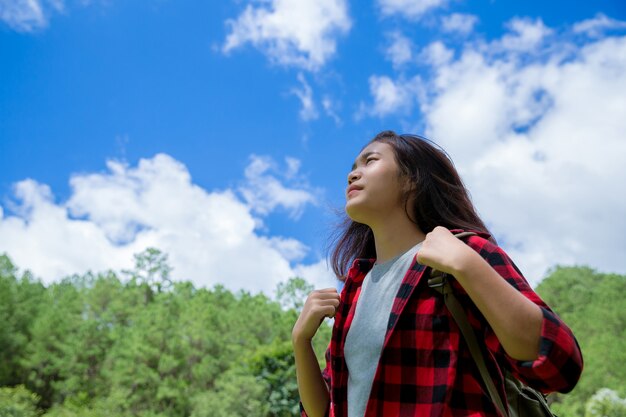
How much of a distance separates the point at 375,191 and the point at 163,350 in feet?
62.4

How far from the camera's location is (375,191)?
1549 mm

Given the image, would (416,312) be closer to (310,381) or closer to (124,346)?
(310,381)

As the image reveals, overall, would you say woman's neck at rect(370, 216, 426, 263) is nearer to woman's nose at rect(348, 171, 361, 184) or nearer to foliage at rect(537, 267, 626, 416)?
woman's nose at rect(348, 171, 361, 184)

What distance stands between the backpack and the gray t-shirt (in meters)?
0.18

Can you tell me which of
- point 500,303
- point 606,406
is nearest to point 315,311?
point 500,303

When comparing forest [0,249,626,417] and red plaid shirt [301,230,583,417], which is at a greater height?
forest [0,249,626,417]

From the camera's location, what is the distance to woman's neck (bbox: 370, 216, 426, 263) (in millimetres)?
1560

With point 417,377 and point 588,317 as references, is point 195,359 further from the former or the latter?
point 417,377

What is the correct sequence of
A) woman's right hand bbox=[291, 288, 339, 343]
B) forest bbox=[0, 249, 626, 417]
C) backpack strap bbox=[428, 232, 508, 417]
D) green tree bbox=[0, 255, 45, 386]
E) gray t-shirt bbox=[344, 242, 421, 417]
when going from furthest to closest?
1. green tree bbox=[0, 255, 45, 386]
2. forest bbox=[0, 249, 626, 417]
3. woman's right hand bbox=[291, 288, 339, 343]
4. gray t-shirt bbox=[344, 242, 421, 417]
5. backpack strap bbox=[428, 232, 508, 417]

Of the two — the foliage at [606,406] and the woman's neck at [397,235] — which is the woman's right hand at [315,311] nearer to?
the woman's neck at [397,235]

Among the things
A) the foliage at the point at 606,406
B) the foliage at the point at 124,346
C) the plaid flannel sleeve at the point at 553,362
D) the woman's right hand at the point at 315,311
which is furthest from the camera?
the foliage at the point at 124,346

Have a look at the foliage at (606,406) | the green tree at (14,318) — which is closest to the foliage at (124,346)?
the green tree at (14,318)

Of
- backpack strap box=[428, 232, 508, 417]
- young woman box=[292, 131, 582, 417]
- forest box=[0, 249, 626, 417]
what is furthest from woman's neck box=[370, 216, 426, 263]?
forest box=[0, 249, 626, 417]

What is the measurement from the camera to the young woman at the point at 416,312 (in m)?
1.11
